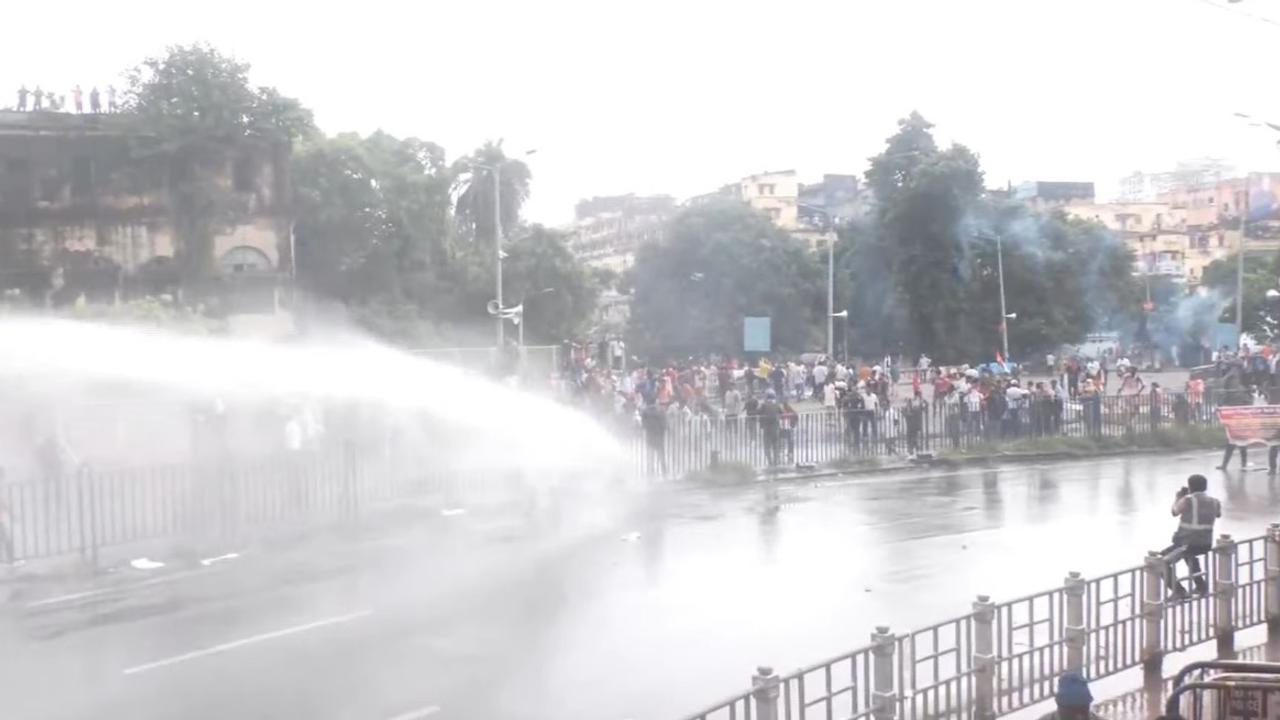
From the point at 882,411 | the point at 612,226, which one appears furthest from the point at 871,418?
the point at 612,226

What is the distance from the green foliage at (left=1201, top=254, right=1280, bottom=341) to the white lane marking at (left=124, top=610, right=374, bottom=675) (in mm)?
53865

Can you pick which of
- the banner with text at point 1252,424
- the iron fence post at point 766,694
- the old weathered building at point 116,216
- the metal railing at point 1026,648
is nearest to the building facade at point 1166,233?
the old weathered building at point 116,216

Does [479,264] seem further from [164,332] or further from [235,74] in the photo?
[164,332]

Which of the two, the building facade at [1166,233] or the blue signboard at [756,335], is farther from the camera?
the building facade at [1166,233]

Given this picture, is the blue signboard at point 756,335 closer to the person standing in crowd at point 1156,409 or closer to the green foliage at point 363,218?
the person standing in crowd at point 1156,409

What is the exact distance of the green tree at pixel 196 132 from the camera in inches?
1662

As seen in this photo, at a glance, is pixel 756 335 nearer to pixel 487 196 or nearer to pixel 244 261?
pixel 244 261

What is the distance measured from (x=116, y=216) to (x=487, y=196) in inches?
1180

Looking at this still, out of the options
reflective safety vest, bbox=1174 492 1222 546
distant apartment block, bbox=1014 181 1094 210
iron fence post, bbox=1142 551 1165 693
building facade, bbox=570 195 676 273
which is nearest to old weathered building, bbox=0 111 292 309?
reflective safety vest, bbox=1174 492 1222 546

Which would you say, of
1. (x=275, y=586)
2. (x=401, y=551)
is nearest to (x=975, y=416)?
(x=401, y=551)

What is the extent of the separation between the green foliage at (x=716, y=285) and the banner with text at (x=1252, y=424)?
33201 millimetres

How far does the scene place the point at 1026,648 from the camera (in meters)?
9.49

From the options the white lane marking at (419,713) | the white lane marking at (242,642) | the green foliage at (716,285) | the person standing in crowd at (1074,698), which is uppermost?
the green foliage at (716,285)

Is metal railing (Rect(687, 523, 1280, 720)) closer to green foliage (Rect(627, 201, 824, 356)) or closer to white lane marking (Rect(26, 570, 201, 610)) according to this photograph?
white lane marking (Rect(26, 570, 201, 610))
